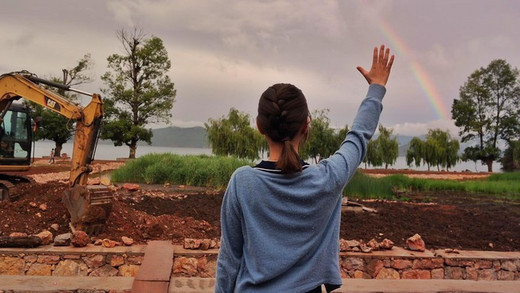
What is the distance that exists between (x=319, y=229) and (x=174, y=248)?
4709 mm

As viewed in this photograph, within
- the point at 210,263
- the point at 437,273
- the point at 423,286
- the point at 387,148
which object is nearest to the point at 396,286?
the point at 423,286

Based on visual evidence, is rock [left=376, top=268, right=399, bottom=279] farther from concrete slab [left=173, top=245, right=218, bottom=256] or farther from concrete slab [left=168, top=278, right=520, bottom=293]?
concrete slab [left=173, top=245, right=218, bottom=256]

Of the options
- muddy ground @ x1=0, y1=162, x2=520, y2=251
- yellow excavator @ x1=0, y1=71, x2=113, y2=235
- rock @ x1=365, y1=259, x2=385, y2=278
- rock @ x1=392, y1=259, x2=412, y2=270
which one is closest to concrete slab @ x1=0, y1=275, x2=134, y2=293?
muddy ground @ x1=0, y1=162, x2=520, y2=251

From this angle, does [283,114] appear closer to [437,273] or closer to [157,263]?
[157,263]

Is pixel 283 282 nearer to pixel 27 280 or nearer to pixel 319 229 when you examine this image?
pixel 319 229

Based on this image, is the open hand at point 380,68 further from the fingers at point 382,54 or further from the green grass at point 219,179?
the green grass at point 219,179

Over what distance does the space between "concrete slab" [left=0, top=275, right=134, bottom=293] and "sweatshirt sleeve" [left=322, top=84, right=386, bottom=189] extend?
128 inches

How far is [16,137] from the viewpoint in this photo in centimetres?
1334

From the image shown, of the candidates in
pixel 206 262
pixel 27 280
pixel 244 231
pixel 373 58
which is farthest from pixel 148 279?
pixel 373 58

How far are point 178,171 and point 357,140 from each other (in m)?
13.2

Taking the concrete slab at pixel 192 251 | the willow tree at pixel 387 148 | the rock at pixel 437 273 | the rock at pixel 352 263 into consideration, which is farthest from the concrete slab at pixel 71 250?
the willow tree at pixel 387 148

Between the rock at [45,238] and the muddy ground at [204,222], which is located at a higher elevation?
the muddy ground at [204,222]

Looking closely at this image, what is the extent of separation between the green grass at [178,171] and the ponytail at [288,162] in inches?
474

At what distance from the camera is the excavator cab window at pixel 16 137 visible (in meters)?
13.1
